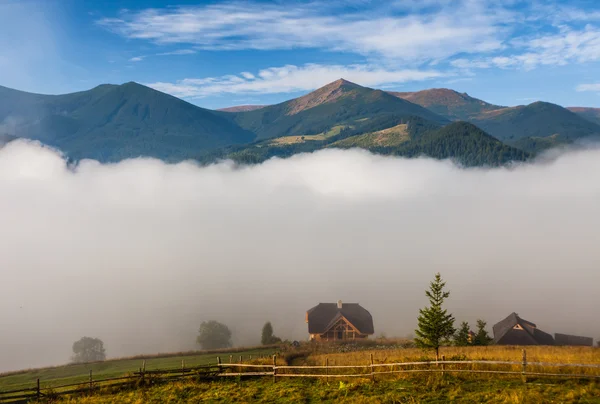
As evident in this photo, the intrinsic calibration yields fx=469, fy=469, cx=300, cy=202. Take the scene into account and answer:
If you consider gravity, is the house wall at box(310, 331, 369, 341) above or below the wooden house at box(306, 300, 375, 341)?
below

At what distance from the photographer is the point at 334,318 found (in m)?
106

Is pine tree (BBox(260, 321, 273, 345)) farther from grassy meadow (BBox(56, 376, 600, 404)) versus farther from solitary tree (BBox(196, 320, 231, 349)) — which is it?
grassy meadow (BBox(56, 376, 600, 404))

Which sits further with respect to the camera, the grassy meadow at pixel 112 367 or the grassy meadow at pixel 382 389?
the grassy meadow at pixel 112 367

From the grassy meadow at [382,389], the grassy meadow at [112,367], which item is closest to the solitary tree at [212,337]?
the grassy meadow at [112,367]

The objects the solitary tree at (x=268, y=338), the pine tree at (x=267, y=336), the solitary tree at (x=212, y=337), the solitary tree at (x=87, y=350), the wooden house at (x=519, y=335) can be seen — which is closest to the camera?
the wooden house at (x=519, y=335)

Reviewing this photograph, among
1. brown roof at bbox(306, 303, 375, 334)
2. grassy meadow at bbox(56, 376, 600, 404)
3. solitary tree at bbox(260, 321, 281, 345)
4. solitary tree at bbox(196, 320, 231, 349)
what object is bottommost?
solitary tree at bbox(196, 320, 231, 349)

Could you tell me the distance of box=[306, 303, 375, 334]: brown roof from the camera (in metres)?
106

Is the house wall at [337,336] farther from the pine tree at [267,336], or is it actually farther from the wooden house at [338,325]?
the pine tree at [267,336]

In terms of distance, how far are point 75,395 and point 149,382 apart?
5450 millimetres

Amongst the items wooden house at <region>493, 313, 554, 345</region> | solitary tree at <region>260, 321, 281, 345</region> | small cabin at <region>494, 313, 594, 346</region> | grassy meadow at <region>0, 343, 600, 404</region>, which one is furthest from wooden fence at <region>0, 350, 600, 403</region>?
small cabin at <region>494, 313, 594, 346</region>

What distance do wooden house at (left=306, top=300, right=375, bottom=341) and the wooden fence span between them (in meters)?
64.1

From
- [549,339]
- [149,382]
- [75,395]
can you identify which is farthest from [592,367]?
[549,339]

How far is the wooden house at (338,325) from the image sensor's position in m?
104

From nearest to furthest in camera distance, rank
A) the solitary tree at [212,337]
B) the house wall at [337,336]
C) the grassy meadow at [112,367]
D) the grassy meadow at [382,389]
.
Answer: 1. the grassy meadow at [382,389]
2. the grassy meadow at [112,367]
3. the house wall at [337,336]
4. the solitary tree at [212,337]
